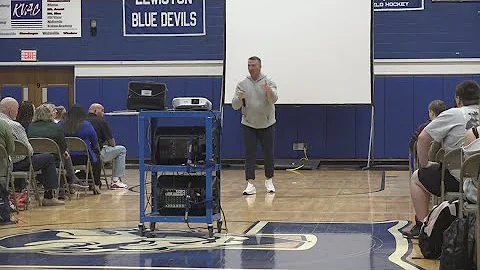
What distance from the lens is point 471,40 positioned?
540 inches

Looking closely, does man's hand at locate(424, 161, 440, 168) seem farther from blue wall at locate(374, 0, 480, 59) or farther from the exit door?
the exit door

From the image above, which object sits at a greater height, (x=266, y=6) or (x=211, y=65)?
(x=266, y=6)

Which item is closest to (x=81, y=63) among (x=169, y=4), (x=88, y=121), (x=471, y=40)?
(x=169, y=4)

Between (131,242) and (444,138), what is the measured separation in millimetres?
2344

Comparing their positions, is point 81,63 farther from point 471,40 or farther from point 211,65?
point 471,40

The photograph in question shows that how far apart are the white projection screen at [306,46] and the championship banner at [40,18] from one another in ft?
10.1

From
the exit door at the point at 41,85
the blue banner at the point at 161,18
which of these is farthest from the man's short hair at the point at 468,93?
the exit door at the point at 41,85

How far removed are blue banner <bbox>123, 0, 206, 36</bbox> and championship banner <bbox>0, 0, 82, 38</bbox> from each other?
96cm

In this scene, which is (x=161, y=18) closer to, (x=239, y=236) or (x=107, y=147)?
(x=107, y=147)

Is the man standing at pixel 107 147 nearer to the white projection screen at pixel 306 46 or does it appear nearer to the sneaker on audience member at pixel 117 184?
the sneaker on audience member at pixel 117 184

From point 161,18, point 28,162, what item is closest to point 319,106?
point 161,18

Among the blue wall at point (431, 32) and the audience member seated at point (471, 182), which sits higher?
the blue wall at point (431, 32)

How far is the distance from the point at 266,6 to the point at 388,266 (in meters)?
9.37

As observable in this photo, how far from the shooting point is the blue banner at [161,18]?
14.5m
